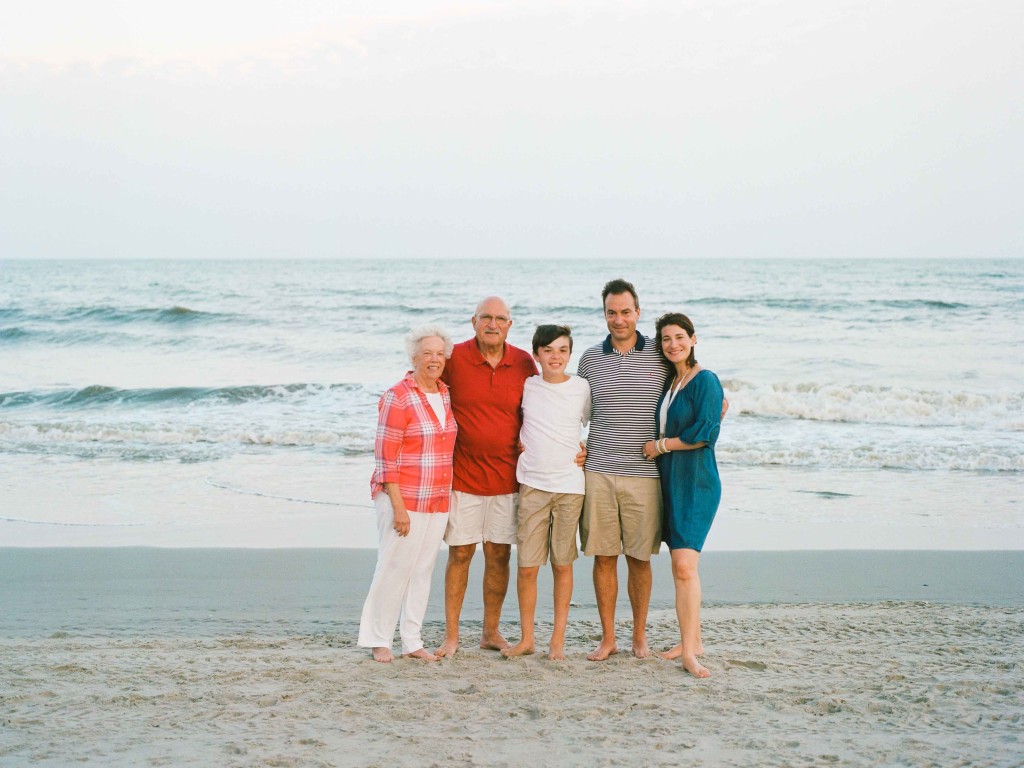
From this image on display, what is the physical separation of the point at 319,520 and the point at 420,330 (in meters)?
3.38

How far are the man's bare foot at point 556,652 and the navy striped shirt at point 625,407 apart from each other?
84cm

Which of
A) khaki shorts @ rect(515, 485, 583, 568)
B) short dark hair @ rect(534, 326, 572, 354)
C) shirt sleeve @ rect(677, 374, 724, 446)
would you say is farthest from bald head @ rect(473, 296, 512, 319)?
shirt sleeve @ rect(677, 374, 724, 446)

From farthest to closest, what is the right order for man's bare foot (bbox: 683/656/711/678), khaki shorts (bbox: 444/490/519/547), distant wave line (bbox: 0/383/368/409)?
distant wave line (bbox: 0/383/368/409)
khaki shorts (bbox: 444/490/519/547)
man's bare foot (bbox: 683/656/711/678)

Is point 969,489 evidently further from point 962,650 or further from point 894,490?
point 962,650

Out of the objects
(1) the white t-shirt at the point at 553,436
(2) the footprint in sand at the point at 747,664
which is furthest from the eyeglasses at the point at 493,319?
(2) the footprint in sand at the point at 747,664

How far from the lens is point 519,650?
4.32 meters

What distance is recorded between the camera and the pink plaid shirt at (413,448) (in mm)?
4184

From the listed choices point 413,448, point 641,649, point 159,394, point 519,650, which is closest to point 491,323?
point 413,448

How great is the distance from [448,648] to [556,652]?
53 cm

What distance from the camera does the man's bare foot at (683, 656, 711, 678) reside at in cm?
393

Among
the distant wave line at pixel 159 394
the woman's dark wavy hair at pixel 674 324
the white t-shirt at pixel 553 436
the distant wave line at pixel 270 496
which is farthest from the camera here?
the distant wave line at pixel 159 394

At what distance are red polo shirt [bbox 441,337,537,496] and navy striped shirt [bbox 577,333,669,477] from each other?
37 centimetres

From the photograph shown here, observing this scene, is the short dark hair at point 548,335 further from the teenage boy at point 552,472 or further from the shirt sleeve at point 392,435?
the shirt sleeve at point 392,435

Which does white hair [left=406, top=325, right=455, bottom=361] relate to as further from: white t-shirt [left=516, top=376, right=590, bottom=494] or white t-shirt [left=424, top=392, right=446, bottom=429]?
white t-shirt [left=516, top=376, right=590, bottom=494]
